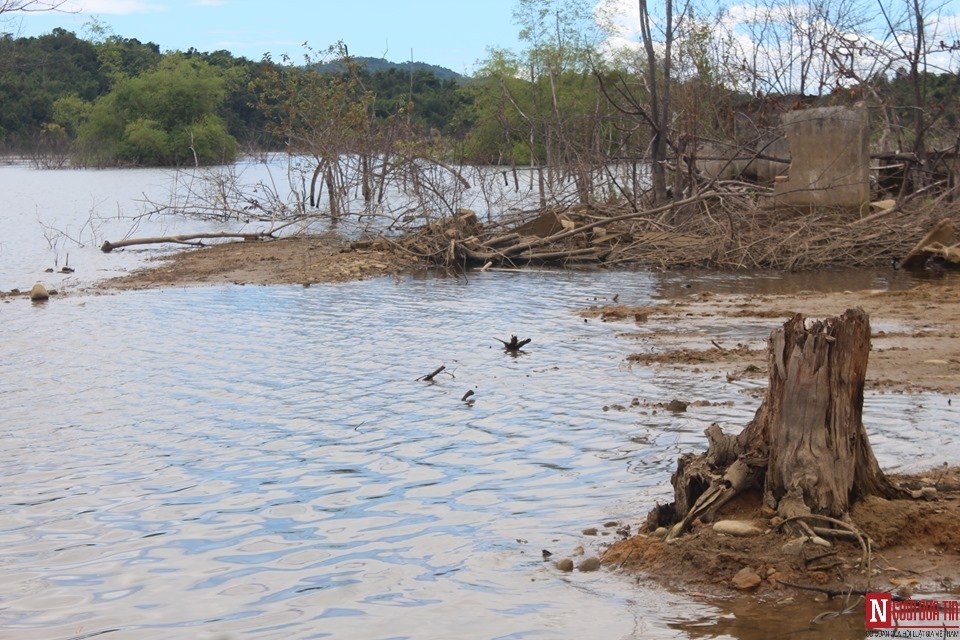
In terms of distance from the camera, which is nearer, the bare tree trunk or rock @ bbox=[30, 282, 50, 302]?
the bare tree trunk

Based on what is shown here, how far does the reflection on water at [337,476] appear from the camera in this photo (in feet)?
15.0

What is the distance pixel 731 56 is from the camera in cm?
2380

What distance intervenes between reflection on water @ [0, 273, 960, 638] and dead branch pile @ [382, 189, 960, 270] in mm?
5426

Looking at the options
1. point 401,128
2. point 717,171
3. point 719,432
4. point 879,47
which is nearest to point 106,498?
point 719,432

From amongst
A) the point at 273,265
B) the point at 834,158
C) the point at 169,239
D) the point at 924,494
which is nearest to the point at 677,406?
the point at 924,494

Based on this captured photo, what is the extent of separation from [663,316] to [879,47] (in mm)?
10003

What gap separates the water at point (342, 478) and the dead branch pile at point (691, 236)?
5.49 meters

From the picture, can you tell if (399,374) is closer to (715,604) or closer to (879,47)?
(715,604)

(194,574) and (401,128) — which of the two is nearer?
(194,574)

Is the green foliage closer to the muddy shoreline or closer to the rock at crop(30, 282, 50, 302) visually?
the muddy shoreline

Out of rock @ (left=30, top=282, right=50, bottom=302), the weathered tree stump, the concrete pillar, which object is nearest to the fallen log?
rock @ (left=30, top=282, right=50, bottom=302)

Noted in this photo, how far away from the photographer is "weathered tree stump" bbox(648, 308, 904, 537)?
15.4ft

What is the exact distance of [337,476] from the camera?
650 centimetres

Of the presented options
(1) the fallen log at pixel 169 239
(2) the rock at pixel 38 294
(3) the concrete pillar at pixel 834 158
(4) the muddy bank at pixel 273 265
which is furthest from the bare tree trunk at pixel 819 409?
(1) the fallen log at pixel 169 239
